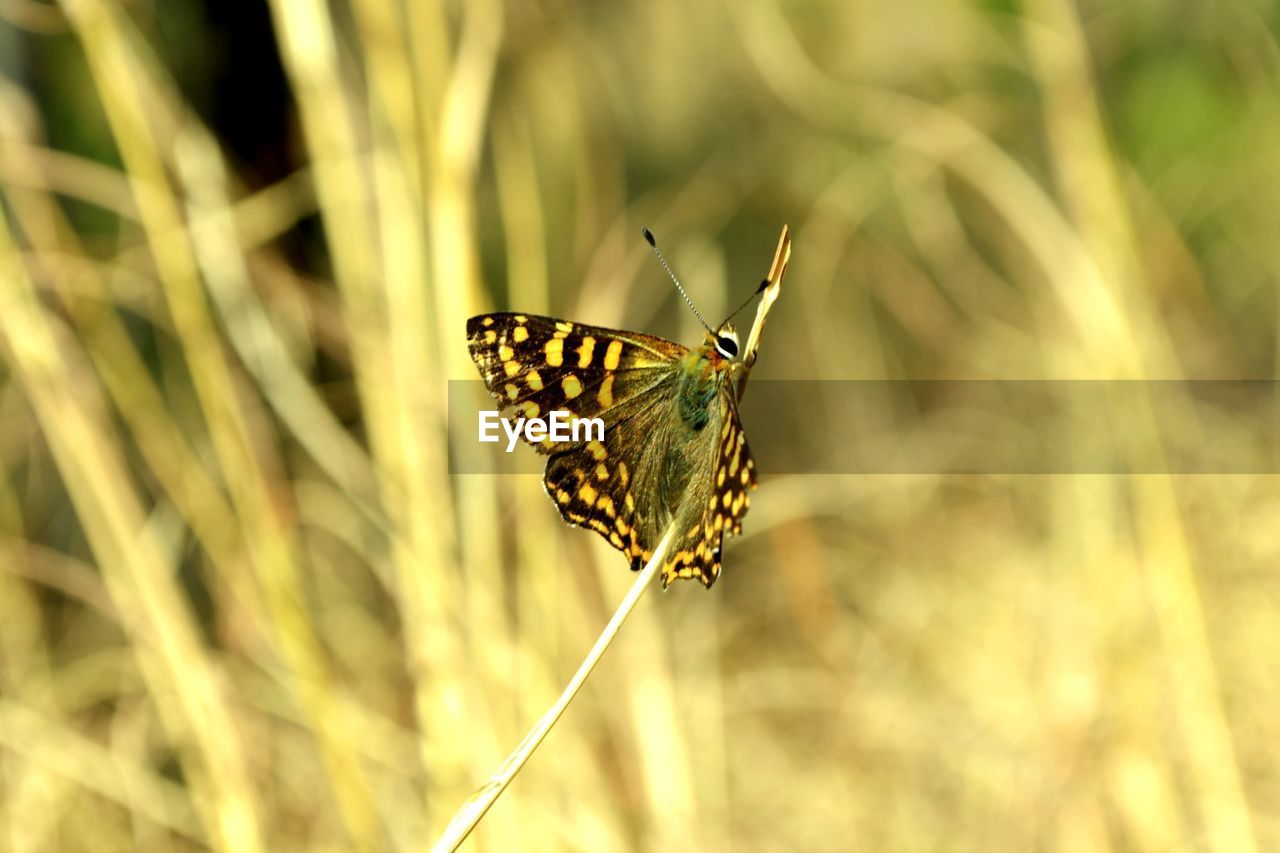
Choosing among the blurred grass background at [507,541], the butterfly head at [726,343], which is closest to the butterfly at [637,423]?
the butterfly head at [726,343]

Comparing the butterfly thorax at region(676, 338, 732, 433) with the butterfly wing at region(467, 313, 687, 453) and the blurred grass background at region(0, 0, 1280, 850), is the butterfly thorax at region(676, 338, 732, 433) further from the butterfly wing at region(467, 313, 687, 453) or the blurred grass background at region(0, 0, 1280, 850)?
the blurred grass background at region(0, 0, 1280, 850)

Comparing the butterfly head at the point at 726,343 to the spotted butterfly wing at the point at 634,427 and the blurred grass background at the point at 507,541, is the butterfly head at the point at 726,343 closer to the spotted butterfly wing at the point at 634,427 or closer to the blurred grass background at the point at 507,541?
the spotted butterfly wing at the point at 634,427

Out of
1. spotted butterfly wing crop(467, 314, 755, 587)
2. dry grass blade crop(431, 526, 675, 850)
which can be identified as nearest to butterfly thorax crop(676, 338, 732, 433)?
spotted butterfly wing crop(467, 314, 755, 587)

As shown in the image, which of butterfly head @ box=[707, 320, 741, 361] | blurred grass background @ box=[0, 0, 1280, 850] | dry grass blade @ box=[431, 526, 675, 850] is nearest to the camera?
dry grass blade @ box=[431, 526, 675, 850]

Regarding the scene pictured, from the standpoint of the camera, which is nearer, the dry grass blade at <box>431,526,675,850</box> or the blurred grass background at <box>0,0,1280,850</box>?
the dry grass blade at <box>431,526,675,850</box>

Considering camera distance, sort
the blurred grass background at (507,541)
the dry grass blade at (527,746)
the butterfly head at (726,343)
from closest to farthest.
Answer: the dry grass blade at (527,746) < the butterfly head at (726,343) < the blurred grass background at (507,541)

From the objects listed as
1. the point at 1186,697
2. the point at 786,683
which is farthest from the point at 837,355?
the point at 1186,697
